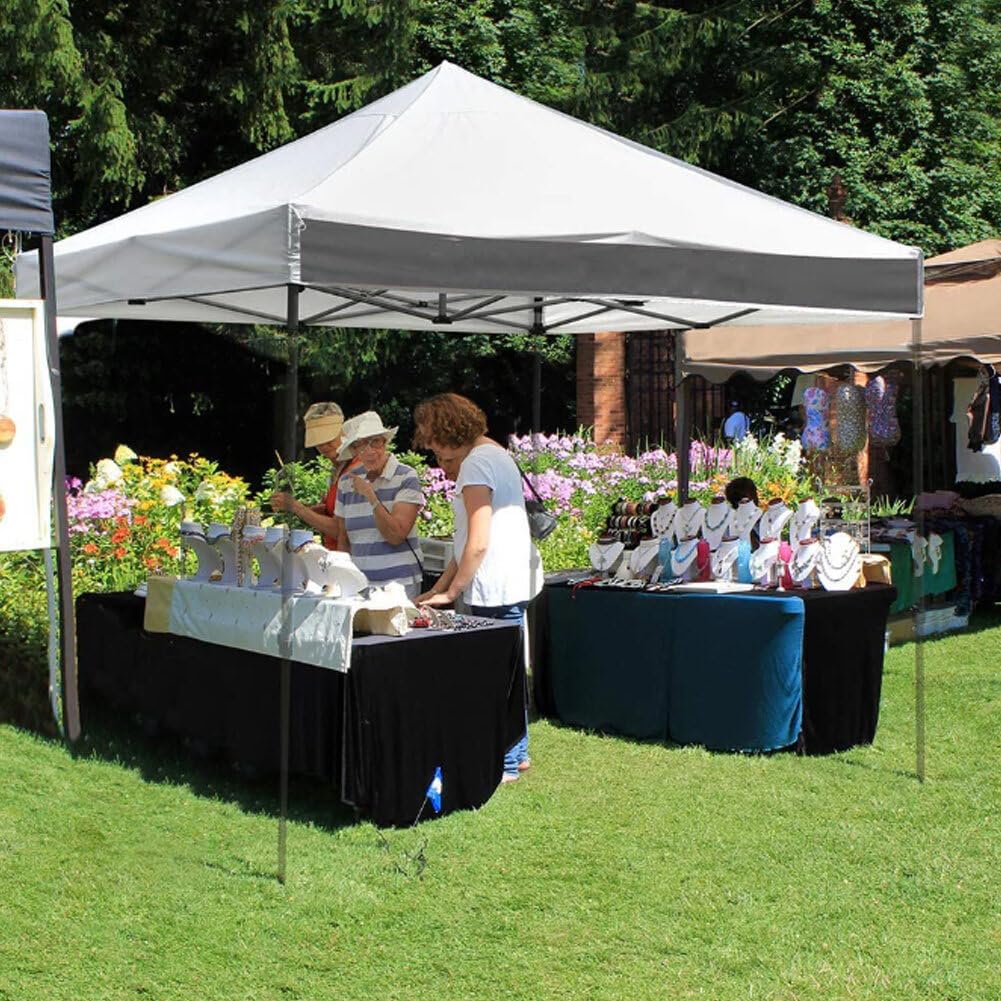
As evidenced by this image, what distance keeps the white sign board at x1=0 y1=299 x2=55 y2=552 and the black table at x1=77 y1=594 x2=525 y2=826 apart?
91cm

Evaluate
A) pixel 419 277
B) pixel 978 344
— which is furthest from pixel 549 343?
pixel 419 277

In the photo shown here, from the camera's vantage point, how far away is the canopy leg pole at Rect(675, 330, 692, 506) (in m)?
7.91

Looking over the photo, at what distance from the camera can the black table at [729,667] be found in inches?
236

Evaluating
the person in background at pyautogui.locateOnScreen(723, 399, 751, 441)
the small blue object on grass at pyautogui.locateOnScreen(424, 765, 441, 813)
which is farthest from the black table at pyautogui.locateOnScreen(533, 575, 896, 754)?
the person in background at pyautogui.locateOnScreen(723, 399, 751, 441)

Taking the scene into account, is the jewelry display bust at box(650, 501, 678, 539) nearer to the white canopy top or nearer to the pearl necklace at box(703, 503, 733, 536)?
the pearl necklace at box(703, 503, 733, 536)

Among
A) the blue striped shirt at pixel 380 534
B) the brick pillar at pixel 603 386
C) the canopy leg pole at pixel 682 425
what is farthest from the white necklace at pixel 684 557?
the brick pillar at pixel 603 386

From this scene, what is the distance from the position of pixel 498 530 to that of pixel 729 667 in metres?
1.22

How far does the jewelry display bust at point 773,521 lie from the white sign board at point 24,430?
300 centimetres

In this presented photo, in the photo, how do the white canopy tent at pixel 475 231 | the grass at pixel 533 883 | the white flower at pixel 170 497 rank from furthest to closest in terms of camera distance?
the white flower at pixel 170 497
the white canopy tent at pixel 475 231
the grass at pixel 533 883

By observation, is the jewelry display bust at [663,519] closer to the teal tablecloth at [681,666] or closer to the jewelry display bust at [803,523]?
the teal tablecloth at [681,666]

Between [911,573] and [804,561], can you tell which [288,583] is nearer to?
[804,561]

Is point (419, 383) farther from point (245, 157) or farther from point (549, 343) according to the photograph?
point (245, 157)

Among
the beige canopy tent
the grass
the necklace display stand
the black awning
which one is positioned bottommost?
the grass

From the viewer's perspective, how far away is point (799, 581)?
6.20 metres
